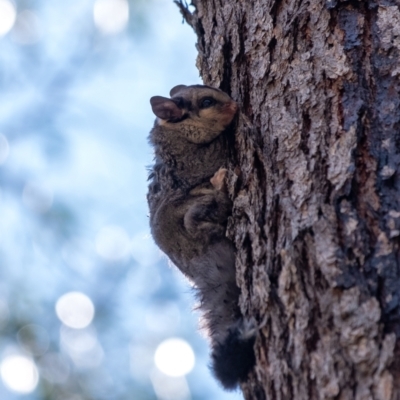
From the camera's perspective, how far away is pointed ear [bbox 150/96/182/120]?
202 inches

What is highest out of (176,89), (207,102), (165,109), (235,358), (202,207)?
(176,89)

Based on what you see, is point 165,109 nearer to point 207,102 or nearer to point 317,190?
point 207,102

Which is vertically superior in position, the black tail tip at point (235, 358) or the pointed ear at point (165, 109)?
the pointed ear at point (165, 109)

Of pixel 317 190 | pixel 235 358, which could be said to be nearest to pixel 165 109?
pixel 317 190

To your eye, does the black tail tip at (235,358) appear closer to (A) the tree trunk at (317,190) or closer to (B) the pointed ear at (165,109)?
(A) the tree trunk at (317,190)

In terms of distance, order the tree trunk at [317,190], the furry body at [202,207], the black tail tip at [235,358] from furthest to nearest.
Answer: the furry body at [202,207]
the black tail tip at [235,358]
the tree trunk at [317,190]

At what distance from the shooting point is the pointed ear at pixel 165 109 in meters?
5.13

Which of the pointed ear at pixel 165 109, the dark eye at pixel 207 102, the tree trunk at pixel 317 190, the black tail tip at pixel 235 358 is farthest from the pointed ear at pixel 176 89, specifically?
the black tail tip at pixel 235 358

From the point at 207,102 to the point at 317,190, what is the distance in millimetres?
1663

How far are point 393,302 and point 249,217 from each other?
1.08m

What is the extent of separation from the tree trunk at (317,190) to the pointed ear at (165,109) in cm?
71

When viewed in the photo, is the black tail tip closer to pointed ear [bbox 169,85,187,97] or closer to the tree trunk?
the tree trunk

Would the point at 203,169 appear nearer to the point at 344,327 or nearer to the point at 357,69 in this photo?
the point at 357,69

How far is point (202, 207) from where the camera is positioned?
13.7ft
